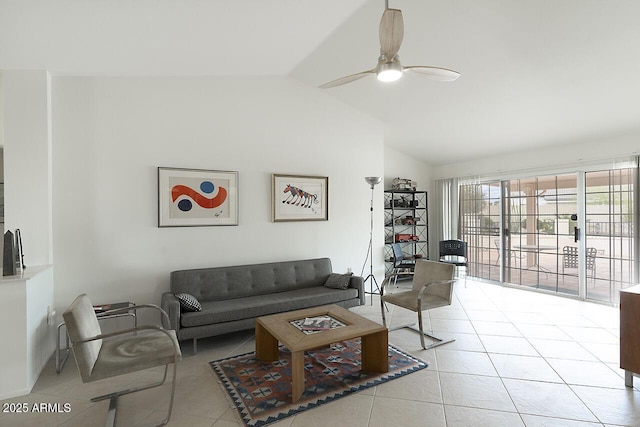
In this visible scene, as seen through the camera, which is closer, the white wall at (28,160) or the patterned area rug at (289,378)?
the patterned area rug at (289,378)

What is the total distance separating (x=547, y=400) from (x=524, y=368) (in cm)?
47

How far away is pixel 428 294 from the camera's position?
3.54 metres

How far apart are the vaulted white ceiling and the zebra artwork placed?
1502 millimetres

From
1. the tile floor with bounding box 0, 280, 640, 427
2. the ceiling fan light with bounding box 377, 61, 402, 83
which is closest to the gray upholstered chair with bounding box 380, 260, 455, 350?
the tile floor with bounding box 0, 280, 640, 427

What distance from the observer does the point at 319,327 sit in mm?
2639

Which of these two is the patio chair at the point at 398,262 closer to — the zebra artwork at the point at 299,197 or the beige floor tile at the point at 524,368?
the zebra artwork at the point at 299,197

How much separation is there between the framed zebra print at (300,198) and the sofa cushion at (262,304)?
101 centimetres

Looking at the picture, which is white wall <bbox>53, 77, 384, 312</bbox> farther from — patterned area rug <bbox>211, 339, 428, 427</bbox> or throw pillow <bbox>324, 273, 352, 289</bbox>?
patterned area rug <bbox>211, 339, 428, 427</bbox>

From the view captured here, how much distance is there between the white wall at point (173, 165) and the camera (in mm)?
3223

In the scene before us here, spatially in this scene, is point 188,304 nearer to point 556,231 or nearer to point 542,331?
point 542,331

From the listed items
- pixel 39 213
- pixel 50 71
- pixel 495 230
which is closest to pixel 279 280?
pixel 39 213

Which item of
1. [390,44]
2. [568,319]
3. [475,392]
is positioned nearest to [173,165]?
[390,44]

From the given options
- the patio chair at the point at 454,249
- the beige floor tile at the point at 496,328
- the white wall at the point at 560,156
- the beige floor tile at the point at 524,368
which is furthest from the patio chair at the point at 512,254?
the beige floor tile at the point at 524,368

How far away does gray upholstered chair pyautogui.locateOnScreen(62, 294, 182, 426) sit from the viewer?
6.34 ft
